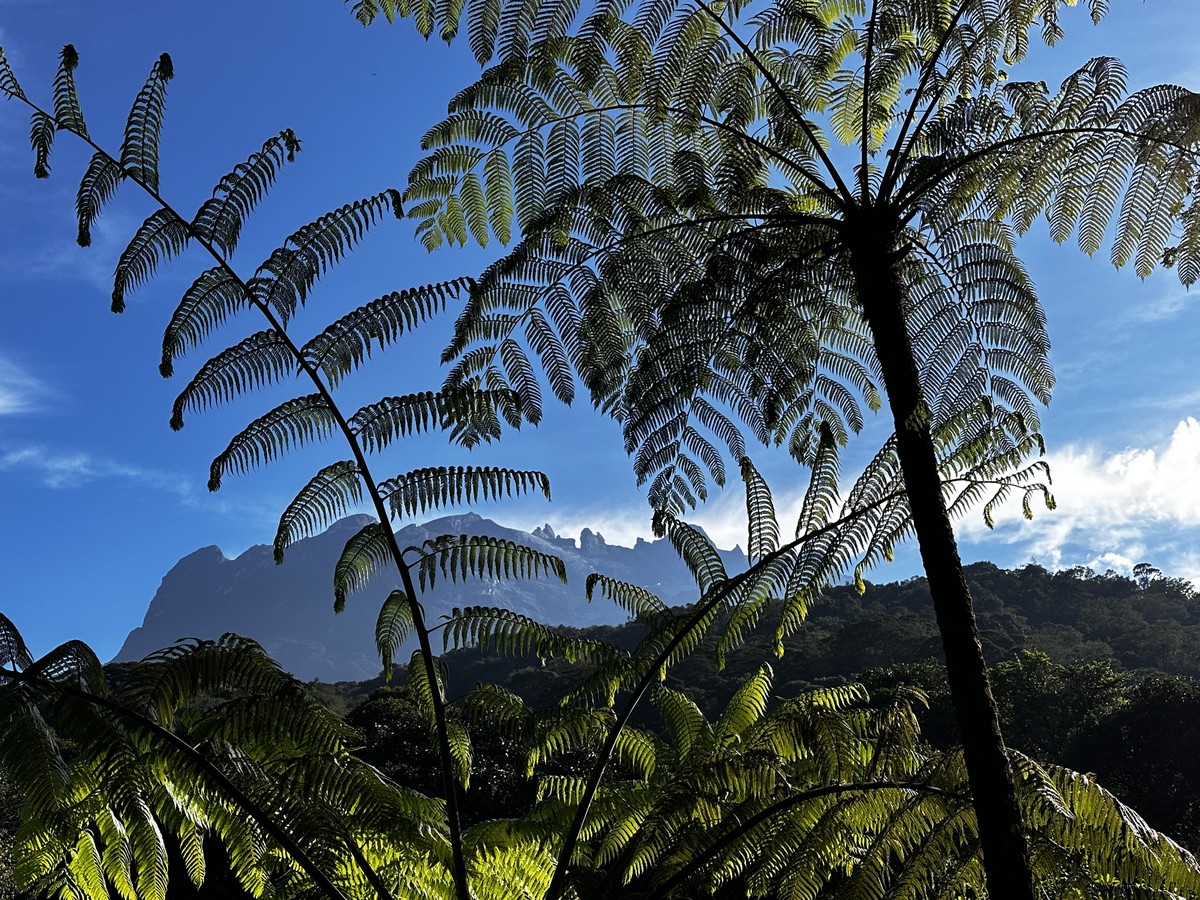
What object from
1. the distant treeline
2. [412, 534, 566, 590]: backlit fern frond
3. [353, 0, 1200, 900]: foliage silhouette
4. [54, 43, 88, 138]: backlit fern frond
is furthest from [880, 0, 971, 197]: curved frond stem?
the distant treeline

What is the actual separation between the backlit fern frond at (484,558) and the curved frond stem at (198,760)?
2.14ft

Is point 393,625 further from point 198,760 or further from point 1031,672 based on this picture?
point 1031,672

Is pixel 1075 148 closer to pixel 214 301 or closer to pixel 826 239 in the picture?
pixel 826 239

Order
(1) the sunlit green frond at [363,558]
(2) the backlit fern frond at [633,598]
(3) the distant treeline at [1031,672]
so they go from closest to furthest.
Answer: (1) the sunlit green frond at [363,558] < (2) the backlit fern frond at [633,598] < (3) the distant treeline at [1031,672]

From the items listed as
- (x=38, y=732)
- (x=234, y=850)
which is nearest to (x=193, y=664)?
(x=38, y=732)

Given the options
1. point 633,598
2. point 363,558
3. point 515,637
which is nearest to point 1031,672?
point 633,598

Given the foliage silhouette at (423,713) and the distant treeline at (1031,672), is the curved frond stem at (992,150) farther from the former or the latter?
the distant treeline at (1031,672)

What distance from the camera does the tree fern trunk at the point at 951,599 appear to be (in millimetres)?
1814

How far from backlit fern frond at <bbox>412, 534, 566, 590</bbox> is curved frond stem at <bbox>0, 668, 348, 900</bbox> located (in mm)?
652

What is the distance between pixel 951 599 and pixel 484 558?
117 cm

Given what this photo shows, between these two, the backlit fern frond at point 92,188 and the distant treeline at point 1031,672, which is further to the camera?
the distant treeline at point 1031,672

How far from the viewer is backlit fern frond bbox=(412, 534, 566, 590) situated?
238 centimetres

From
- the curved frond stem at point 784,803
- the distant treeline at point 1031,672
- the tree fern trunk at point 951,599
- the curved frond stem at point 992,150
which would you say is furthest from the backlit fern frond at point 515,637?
the distant treeline at point 1031,672

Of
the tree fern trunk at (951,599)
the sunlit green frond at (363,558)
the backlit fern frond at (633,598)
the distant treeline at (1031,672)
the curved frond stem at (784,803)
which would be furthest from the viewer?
the distant treeline at (1031,672)
